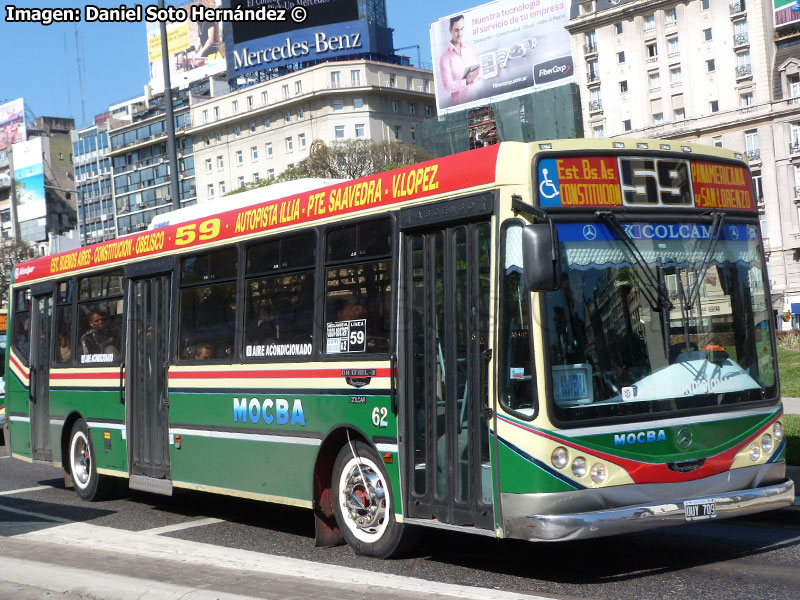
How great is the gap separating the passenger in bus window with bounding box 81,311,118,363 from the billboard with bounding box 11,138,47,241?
118 meters

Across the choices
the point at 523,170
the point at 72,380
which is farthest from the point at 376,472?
the point at 72,380

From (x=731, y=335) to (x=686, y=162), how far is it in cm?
126

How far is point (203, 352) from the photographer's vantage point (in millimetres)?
11250

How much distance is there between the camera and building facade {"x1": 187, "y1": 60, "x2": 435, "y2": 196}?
345 feet

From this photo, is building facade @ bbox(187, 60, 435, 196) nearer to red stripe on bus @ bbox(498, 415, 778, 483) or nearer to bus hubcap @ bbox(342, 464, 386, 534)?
bus hubcap @ bbox(342, 464, 386, 534)

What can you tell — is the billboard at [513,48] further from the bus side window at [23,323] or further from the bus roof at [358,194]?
the bus roof at [358,194]

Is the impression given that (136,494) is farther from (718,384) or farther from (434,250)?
(718,384)

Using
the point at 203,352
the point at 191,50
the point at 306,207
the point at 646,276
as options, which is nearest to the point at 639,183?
the point at 646,276

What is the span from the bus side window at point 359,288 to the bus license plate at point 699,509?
8.15 ft

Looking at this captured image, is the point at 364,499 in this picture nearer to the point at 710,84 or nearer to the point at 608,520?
the point at 608,520

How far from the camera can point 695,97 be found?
81500 mm

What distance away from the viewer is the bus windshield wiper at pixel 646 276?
7.83 metres

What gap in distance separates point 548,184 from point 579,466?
1.85 metres

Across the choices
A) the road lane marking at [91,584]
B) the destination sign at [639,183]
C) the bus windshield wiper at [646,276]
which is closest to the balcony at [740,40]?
the destination sign at [639,183]
